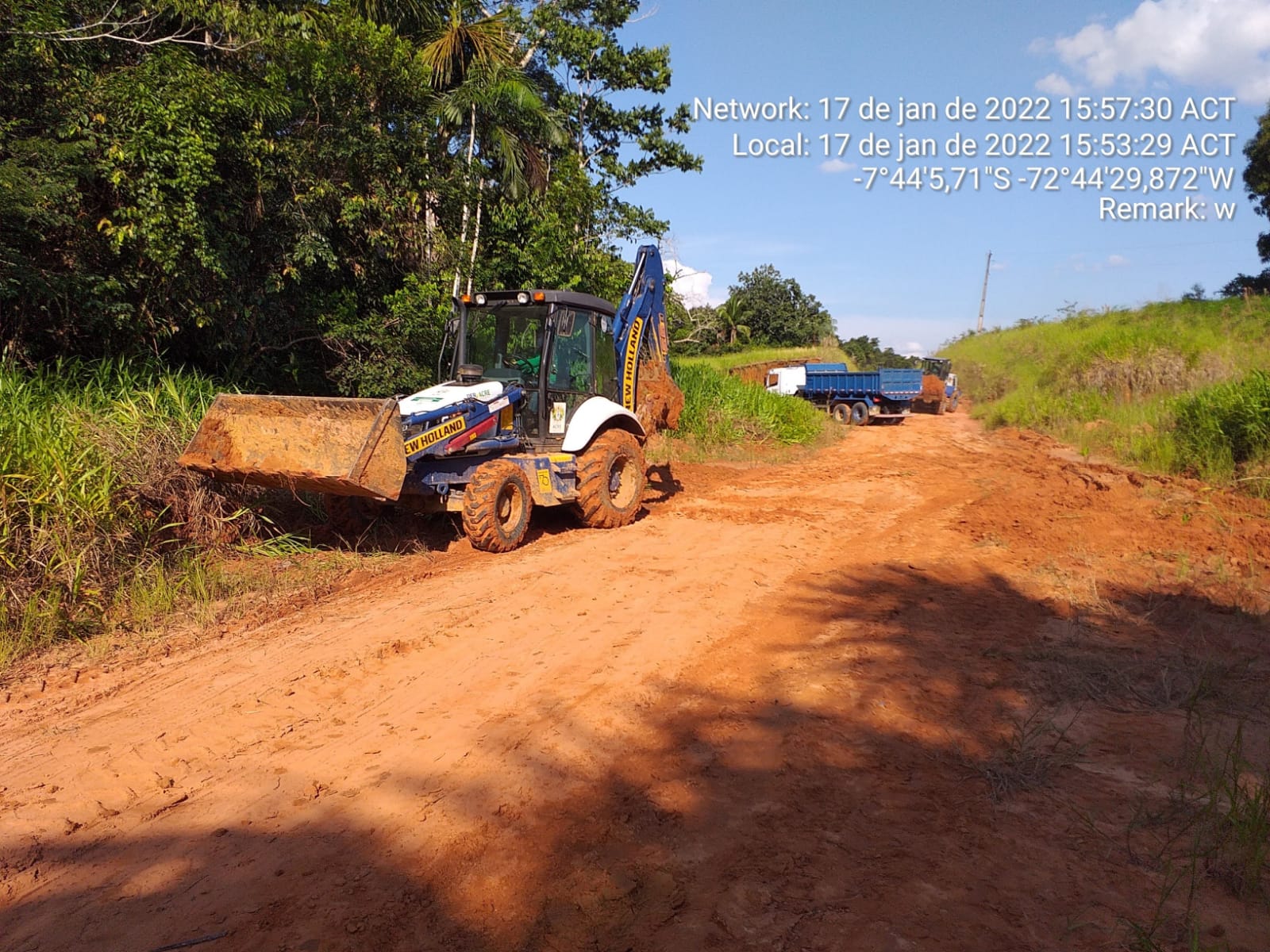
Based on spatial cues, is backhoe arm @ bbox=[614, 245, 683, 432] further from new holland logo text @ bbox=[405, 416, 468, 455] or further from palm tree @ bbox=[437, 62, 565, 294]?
palm tree @ bbox=[437, 62, 565, 294]

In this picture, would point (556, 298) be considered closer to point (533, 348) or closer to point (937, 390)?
point (533, 348)

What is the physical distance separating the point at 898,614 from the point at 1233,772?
8.20ft

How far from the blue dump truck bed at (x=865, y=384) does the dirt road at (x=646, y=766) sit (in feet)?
55.4

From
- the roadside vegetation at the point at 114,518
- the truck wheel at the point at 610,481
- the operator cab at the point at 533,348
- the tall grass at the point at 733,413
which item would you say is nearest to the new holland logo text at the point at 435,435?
the operator cab at the point at 533,348

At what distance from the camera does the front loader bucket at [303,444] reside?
21.1 ft

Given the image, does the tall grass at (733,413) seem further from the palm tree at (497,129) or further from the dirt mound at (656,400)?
the dirt mound at (656,400)

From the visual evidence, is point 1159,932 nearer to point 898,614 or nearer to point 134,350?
point 898,614

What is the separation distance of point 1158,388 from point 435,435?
16.1 meters

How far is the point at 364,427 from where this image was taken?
6.57 metres

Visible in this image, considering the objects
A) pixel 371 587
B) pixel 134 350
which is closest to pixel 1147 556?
pixel 371 587

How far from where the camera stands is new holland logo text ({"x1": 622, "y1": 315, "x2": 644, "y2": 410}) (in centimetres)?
1000

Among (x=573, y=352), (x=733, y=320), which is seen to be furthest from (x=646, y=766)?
(x=733, y=320)

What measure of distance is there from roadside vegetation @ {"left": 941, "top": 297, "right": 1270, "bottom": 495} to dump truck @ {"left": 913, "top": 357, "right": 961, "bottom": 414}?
1351 mm

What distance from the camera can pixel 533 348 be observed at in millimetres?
8562
